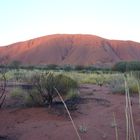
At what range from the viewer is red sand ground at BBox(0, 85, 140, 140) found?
29.1ft

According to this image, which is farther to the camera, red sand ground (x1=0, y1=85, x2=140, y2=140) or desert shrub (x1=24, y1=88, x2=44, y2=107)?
desert shrub (x1=24, y1=88, x2=44, y2=107)

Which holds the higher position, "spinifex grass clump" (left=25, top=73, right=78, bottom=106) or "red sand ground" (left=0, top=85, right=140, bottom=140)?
"spinifex grass clump" (left=25, top=73, right=78, bottom=106)

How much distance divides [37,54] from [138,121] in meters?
88.5

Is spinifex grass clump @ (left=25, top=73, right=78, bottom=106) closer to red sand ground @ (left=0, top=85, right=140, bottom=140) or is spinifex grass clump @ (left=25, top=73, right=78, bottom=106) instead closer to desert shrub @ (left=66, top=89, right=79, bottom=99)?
desert shrub @ (left=66, top=89, right=79, bottom=99)

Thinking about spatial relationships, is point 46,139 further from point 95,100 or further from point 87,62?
point 87,62

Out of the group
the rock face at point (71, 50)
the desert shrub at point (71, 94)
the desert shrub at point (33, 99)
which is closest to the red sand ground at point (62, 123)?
the desert shrub at point (33, 99)

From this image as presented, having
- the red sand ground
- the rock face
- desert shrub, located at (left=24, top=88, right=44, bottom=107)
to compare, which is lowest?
the red sand ground

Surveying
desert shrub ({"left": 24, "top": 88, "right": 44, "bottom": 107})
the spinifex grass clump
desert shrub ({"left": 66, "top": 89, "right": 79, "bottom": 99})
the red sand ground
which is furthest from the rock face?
the red sand ground

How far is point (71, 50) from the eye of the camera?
96.4m

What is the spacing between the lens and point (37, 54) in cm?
9775

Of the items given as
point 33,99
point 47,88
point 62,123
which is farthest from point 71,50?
point 62,123

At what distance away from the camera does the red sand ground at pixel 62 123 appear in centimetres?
886

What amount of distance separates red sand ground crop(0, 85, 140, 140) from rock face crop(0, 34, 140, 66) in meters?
74.2

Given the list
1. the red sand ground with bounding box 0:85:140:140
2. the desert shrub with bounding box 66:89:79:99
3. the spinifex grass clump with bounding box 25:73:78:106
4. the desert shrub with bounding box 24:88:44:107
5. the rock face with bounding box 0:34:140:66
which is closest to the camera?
the red sand ground with bounding box 0:85:140:140
